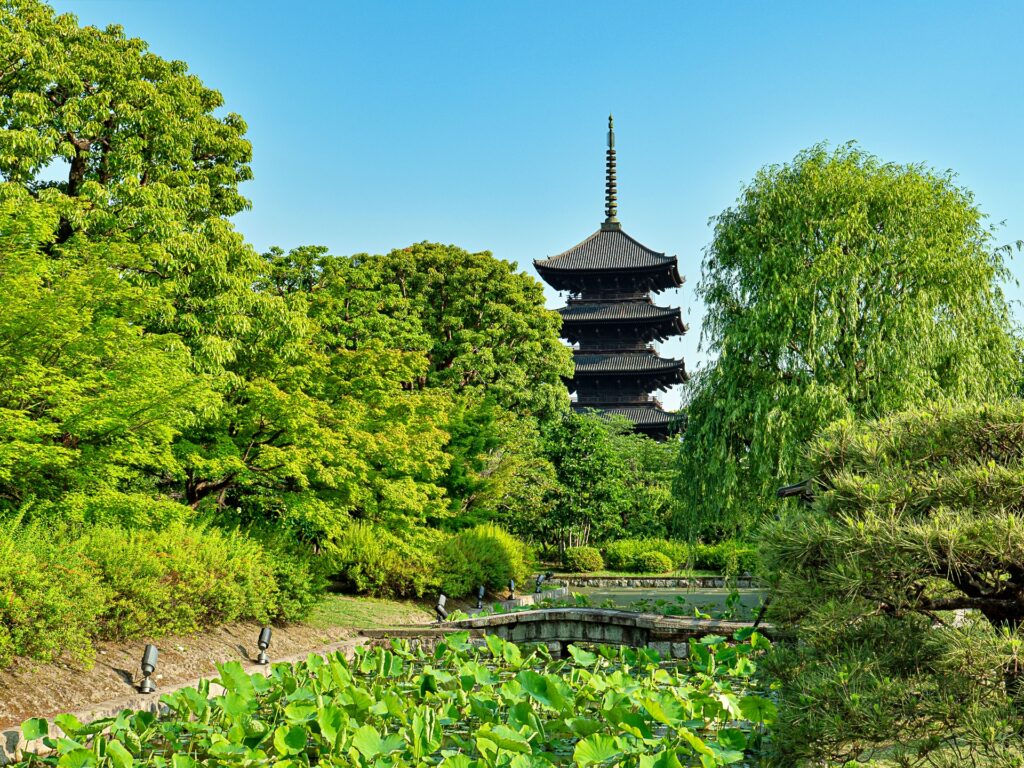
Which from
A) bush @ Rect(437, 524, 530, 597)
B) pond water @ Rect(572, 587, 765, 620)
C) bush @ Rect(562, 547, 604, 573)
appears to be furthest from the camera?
bush @ Rect(562, 547, 604, 573)

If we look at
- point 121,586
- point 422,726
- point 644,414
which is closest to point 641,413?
point 644,414

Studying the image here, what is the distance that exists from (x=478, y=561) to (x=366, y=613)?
3.82 metres

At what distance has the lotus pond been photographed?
4.18 m

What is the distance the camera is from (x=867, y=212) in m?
12.1

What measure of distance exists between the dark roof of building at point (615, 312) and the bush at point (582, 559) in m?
12.1

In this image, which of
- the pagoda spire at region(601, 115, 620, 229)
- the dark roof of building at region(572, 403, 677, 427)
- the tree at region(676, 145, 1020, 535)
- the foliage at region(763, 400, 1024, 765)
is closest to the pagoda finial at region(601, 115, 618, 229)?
the pagoda spire at region(601, 115, 620, 229)

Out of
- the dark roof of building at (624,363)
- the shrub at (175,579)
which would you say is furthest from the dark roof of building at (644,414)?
the shrub at (175,579)

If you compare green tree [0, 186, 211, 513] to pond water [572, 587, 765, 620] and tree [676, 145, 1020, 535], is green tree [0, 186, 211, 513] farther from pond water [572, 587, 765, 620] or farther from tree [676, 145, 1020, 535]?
pond water [572, 587, 765, 620]

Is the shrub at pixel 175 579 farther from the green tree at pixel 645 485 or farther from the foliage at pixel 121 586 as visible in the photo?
the green tree at pixel 645 485

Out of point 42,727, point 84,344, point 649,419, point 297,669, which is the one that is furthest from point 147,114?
point 649,419

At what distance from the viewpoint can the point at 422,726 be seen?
4.52 metres

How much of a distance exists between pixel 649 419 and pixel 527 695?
2865 cm

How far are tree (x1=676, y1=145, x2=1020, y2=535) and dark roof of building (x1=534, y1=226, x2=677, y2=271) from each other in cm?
2233

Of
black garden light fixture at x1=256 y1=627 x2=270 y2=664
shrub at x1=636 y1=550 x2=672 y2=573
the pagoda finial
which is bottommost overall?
shrub at x1=636 y1=550 x2=672 y2=573
